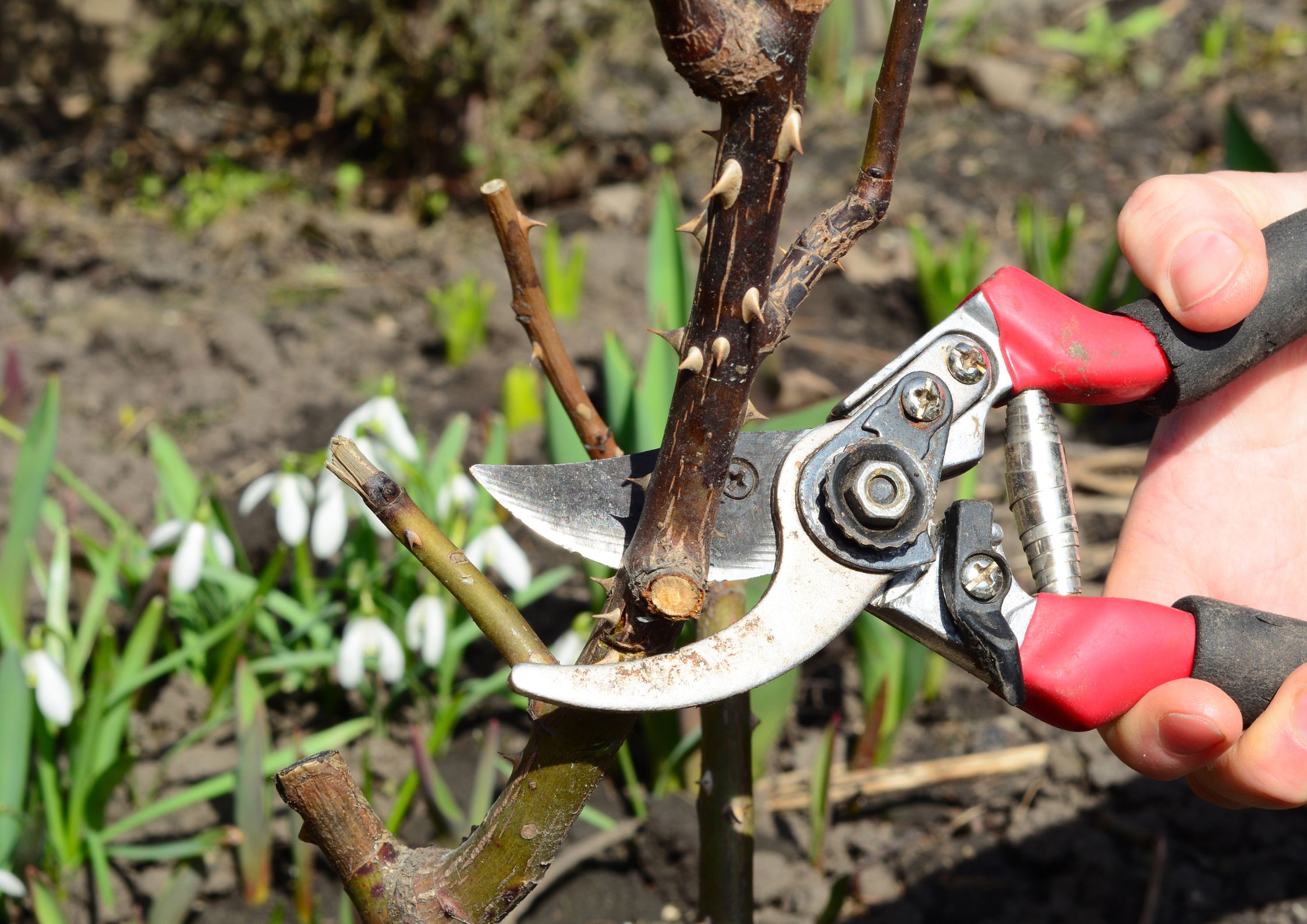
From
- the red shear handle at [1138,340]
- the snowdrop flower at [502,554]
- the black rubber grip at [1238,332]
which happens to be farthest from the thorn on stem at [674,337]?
the snowdrop flower at [502,554]

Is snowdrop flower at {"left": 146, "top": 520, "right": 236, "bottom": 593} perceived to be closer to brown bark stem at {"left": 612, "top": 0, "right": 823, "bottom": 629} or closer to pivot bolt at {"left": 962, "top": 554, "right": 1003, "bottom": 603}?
brown bark stem at {"left": 612, "top": 0, "right": 823, "bottom": 629}

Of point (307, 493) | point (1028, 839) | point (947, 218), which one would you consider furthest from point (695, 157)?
point (1028, 839)

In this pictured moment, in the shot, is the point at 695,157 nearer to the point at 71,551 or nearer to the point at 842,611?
the point at 71,551

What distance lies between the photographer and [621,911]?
171cm

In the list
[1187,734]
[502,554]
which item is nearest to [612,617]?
[1187,734]

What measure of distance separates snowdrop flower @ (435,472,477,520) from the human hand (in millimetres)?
1037

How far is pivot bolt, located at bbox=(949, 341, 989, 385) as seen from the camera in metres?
1.07

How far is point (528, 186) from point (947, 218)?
4.72ft

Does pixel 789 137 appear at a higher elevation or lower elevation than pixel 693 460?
higher

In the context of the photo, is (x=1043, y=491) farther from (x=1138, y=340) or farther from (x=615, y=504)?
(x=615, y=504)

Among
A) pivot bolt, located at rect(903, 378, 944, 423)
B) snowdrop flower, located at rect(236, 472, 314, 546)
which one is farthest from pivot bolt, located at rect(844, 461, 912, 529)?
snowdrop flower, located at rect(236, 472, 314, 546)

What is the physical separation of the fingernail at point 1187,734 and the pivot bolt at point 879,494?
1.21 ft

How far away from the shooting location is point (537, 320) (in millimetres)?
1076

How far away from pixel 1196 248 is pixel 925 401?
14.1 inches
